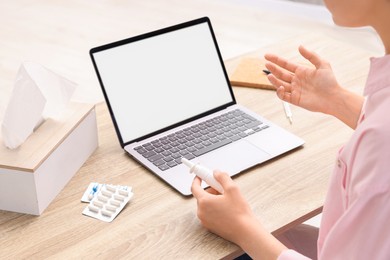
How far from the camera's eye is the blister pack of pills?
1.15 m

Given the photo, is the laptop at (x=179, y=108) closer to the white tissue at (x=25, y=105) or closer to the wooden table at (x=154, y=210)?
the wooden table at (x=154, y=210)

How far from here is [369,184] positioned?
0.81m

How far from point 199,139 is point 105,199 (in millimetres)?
287

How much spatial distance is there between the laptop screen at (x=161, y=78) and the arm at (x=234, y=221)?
31 cm

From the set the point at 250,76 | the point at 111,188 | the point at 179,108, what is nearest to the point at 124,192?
the point at 111,188

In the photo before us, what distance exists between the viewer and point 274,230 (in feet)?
3.66

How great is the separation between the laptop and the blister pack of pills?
0.32 ft

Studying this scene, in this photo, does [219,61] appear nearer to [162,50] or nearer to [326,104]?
[162,50]

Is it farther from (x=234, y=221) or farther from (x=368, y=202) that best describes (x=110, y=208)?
(x=368, y=202)

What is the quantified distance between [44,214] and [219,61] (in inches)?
23.7

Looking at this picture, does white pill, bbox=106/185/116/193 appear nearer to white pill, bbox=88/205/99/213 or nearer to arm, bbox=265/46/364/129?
white pill, bbox=88/205/99/213

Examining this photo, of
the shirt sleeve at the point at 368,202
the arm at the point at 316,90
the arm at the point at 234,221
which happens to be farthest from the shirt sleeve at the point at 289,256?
the arm at the point at 316,90

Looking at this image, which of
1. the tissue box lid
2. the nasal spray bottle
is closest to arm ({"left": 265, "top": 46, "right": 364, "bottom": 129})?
the nasal spray bottle

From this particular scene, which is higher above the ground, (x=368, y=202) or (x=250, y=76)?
(x=368, y=202)
